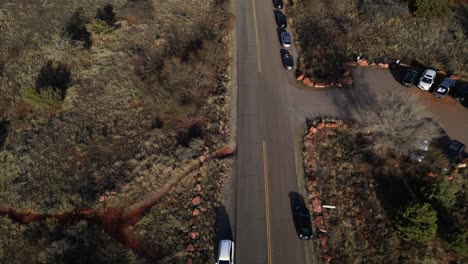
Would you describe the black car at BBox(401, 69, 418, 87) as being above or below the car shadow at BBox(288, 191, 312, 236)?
above

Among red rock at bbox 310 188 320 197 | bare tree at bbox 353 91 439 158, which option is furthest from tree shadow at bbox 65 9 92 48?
bare tree at bbox 353 91 439 158

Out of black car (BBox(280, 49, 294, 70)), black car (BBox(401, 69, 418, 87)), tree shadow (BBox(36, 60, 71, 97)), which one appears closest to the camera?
black car (BBox(401, 69, 418, 87))

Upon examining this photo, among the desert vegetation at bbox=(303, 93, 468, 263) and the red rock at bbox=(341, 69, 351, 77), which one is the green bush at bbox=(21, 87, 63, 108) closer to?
the desert vegetation at bbox=(303, 93, 468, 263)

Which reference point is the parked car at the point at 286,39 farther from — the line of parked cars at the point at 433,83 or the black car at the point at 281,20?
the line of parked cars at the point at 433,83

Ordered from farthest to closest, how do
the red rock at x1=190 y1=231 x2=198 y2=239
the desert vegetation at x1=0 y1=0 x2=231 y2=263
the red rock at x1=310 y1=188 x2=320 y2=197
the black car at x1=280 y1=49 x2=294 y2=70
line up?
1. the black car at x1=280 y1=49 x2=294 y2=70
2. the red rock at x1=310 y1=188 x2=320 y2=197
3. the desert vegetation at x1=0 y1=0 x2=231 y2=263
4. the red rock at x1=190 y1=231 x2=198 y2=239

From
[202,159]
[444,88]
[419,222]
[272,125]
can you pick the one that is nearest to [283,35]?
[272,125]

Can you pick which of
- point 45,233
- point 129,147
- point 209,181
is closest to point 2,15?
point 129,147

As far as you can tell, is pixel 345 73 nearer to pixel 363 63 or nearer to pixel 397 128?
pixel 363 63
